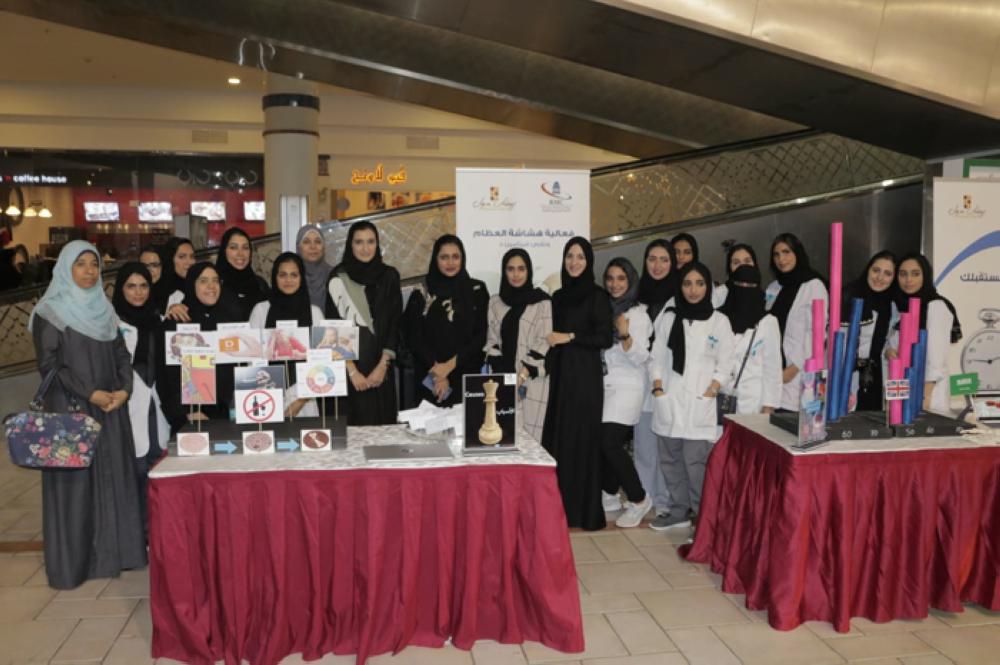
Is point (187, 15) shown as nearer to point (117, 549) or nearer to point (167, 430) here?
point (167, 430)

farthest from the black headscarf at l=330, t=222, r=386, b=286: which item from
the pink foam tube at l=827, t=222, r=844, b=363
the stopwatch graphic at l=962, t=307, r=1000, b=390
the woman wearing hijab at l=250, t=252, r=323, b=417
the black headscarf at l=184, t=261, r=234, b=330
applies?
the stopwatch graphic at l=962, t=307, r=1000, b=390

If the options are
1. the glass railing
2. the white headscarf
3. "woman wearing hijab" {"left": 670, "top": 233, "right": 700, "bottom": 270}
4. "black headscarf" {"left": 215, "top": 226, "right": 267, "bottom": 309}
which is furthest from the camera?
the glass railing

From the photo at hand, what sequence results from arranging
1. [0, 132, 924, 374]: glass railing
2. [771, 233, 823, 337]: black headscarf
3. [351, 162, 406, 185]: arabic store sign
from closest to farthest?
1. [771, 233, 823, 337]: black headscarf
2. [0, 132, 924, 374]: glass railing
3. [351, 162, 406, 185]: arabic store sign

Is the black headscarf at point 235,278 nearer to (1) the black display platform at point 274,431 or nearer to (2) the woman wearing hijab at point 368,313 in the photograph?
(2) the woman wearing hijab at point 368,313

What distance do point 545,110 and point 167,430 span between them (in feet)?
19.6

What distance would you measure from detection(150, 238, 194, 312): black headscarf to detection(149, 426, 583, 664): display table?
1.77 metres

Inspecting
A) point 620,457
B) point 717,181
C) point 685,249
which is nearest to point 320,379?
point 620,457

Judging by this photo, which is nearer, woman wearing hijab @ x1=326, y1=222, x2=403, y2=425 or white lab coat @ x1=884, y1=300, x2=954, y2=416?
white lab coat @ x1=884, y1=300, x2=954, y2=416

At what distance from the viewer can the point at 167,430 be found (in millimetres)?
4195

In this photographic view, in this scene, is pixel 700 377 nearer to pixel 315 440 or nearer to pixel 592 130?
pixel 315 440

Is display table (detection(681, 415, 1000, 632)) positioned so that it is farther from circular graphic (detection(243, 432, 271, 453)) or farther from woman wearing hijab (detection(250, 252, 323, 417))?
woman wearing hijab (detection(250, 252, 323, 417))

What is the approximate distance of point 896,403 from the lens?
3.44 metres

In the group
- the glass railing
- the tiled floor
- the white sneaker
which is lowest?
the tiled floor

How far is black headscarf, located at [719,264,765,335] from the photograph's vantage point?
4.31 m
